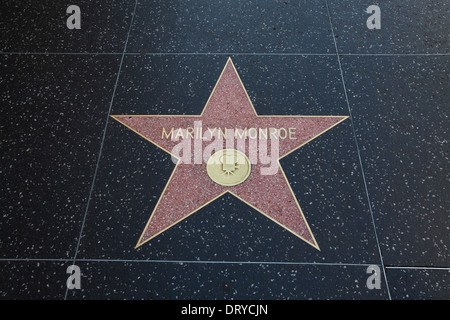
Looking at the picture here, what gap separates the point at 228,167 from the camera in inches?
62.4

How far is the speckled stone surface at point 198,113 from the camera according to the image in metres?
1.35

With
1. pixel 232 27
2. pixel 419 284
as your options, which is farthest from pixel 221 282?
pixel 232 27

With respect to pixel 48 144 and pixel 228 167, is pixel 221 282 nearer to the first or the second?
pixel 228 167

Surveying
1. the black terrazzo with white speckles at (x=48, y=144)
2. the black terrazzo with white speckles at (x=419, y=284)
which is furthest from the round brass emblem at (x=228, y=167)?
the black terrazzo with white speckles at (x=419, y=284)

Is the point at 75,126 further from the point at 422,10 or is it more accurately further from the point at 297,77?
the point at 422,10

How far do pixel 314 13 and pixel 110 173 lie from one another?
1.66m

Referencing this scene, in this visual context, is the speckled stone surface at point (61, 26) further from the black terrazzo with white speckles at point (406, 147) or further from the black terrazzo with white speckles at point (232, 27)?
the black terrazzo with white speckles at point (406, 147)

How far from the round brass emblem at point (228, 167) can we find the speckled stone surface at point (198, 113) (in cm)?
10

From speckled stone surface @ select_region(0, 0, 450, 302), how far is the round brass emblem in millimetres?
99

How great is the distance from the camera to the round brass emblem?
1.56m

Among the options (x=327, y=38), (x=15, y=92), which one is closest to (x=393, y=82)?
(x=327, y=38)

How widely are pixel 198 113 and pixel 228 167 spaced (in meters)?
0.36

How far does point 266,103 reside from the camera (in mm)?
1797

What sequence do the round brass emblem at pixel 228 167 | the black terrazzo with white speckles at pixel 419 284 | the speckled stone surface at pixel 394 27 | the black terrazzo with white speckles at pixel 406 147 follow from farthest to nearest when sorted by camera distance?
the speckled stone surface at pixel 394 27 < the round brass emblem at pixel 228 167 < the black terrazzo with white speckles at pixel 406 147 < the black terrazzo with white speckles at pixel 419 284
